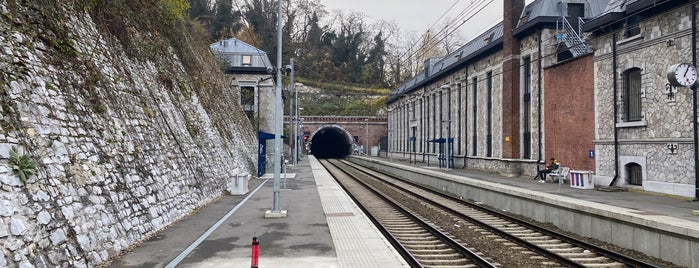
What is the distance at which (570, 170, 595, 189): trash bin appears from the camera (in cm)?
1905

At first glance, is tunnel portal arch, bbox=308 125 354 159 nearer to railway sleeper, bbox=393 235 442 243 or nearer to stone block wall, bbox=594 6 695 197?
stone block wall, bbox=594 6 695 197

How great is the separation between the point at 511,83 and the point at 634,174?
10907 mm

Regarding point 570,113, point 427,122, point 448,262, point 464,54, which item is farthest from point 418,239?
point 427,122

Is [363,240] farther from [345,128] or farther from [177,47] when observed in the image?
[345,128]

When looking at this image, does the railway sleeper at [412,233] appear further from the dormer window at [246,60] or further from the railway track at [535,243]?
the dormer window at [246,60]

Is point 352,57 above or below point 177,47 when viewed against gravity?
above

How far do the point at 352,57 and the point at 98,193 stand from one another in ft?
280

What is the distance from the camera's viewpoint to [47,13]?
8.20 m

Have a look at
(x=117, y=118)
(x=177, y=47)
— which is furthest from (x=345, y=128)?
(x=117, y=118)

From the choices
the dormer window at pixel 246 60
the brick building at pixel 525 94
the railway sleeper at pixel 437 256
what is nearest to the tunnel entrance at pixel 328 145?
the dormer window at pixel 246 60

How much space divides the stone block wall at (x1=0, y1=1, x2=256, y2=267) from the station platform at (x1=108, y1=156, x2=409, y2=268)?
52 centimetres

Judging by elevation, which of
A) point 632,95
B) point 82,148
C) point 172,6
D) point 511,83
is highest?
point 172,6

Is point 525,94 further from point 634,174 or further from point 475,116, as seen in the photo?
point 634,174

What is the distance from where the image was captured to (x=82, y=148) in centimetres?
741
